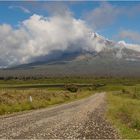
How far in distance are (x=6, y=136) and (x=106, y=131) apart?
23.6 feet

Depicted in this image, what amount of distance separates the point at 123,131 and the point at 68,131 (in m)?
4.20

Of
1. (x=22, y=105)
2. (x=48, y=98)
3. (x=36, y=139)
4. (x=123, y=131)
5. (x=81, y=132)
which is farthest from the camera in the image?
(x=48, y=98)

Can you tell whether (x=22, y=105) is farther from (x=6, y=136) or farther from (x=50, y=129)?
(x=6, y=136)

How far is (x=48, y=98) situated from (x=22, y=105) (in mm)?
15014

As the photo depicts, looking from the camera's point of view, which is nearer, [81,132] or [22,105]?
[81,132]

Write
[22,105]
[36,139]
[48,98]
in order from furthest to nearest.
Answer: [48,98], [22,105], [36,139]

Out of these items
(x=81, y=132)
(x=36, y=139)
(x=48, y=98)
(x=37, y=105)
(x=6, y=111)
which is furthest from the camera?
(x=48, y=98)

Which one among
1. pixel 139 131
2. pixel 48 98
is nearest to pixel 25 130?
pixel 139 131

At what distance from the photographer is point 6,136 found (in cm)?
2180

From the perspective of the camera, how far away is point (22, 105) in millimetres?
50094

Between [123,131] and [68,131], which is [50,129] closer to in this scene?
[68,131]

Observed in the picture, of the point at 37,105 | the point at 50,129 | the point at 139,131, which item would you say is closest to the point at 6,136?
the point at 50,129

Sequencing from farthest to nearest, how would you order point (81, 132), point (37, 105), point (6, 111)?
point (37, 105) < point (6, 111) < point (81, 132)

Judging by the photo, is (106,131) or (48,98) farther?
(48,98)
